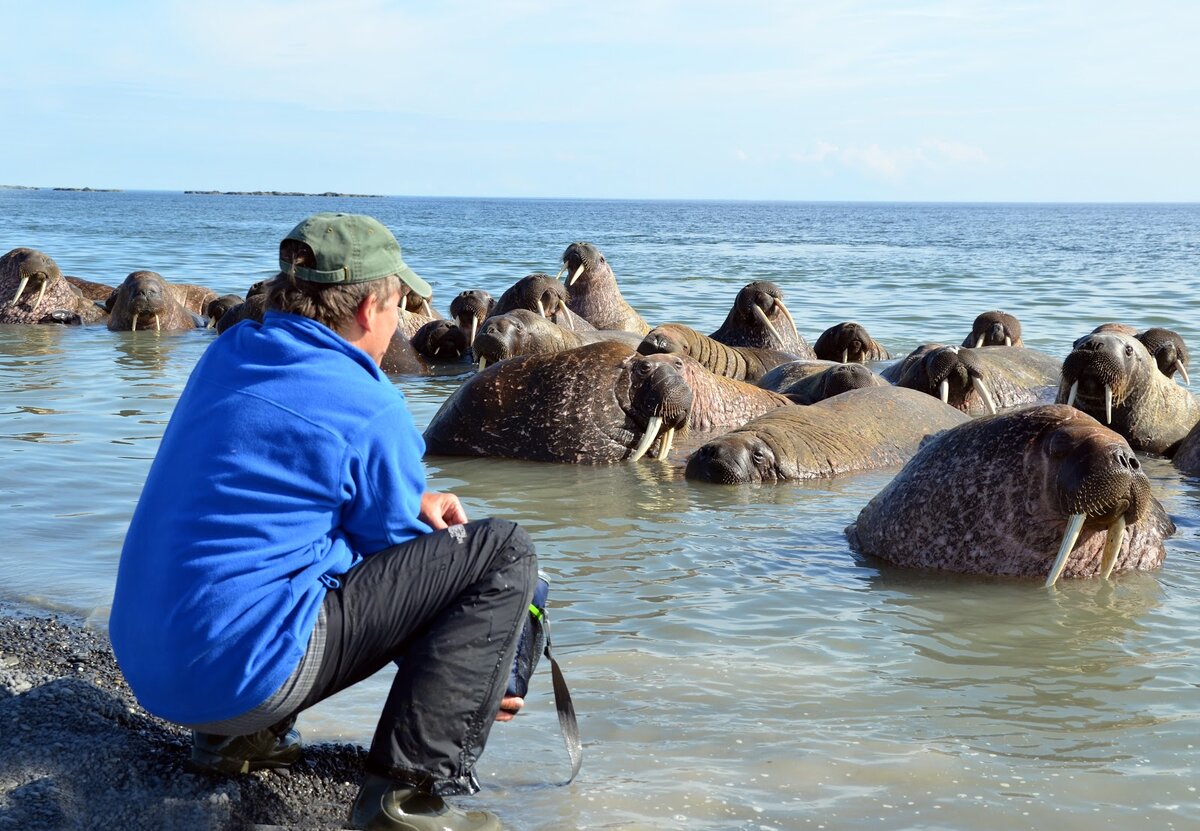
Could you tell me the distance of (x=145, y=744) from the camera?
3598 millimetres

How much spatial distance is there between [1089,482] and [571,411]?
160 inches

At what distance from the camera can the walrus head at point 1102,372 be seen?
8.77 metres

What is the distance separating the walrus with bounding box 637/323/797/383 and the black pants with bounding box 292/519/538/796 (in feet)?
28.7

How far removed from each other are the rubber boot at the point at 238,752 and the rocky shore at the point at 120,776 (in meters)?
0.03

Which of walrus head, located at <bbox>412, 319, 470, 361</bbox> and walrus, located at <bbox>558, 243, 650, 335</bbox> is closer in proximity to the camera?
walrus head, located at <bbox>412, 319, 470, 361</bbox>

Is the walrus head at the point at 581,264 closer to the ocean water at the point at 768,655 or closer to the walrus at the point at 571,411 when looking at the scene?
the ocean water at the point at 768,655

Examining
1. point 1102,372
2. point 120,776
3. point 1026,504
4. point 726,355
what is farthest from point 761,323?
point 120,776

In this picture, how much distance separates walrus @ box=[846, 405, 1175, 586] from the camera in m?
5.49

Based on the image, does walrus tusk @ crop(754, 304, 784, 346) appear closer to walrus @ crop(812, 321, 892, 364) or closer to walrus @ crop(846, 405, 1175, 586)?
walrus @ crop(812, 321, 892, 364)

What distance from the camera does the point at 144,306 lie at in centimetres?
1666

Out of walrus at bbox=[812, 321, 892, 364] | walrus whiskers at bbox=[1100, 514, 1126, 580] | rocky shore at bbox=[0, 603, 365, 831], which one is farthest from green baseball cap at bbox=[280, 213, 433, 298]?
walrus at bbox=[812, 321, 892, 364]

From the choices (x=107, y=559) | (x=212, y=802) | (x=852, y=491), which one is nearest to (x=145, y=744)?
(x=212, y=802)

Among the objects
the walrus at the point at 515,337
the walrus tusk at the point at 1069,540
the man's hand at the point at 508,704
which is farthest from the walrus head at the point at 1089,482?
the walrus at the point at 515,337

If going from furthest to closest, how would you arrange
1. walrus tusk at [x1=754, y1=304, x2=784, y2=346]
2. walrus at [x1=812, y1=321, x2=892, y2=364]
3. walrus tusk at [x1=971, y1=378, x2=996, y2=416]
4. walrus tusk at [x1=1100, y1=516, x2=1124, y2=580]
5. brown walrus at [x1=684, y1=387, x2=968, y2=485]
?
walrus at [x1=812, y1=321, x2=892, y2=364], walrus tusk at [x1=754, y1=304, x2=784, y2=346], walrus tusk at [x1=971, y1=378, x2=996, y2=416], brown walrus at [x1=684, y1=387, x2=968, y2=485], walrus tusk at [x1=1100, y1=516, x2=1124, y2=580]
